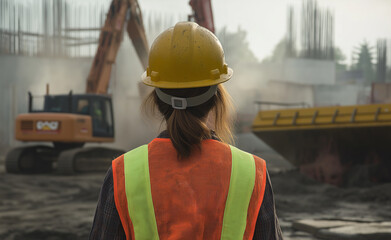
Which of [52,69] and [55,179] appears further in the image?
[52,69]

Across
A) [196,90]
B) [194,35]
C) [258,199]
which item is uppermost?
[194,35]

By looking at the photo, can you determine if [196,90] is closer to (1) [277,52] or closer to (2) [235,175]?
(2) [235,175]

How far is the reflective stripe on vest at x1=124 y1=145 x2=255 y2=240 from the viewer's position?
144 cm

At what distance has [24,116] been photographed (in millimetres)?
13328

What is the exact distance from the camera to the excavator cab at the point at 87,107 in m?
13.5

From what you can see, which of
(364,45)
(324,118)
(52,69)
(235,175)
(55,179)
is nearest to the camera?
(235,175)

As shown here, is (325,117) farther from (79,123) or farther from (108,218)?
(108,218)

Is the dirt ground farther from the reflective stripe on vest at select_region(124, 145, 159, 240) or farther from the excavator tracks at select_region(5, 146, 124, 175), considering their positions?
the reflective stripe on vest at select_region(124, 145, 159, 240)

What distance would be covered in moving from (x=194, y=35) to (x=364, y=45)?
8091cm

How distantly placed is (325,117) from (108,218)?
348 inches

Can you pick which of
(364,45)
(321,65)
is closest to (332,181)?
(321,65)

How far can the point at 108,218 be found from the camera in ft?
4.88

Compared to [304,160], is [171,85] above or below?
above

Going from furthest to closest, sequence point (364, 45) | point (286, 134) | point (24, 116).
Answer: point (364, 45), point (24, 116), point (286, 134)
